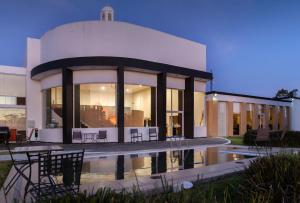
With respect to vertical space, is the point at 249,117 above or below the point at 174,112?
below

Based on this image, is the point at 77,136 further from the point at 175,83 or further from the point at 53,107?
the point at 175,83

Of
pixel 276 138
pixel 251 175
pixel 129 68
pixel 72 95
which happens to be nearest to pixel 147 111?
pixel 129 68

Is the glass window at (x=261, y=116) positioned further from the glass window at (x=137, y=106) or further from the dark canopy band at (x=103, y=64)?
the glass window at (x=137, y=106)

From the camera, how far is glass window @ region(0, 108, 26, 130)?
64.8 feet

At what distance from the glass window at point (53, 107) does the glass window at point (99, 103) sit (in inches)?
70.2

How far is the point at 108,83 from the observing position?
56.4ft

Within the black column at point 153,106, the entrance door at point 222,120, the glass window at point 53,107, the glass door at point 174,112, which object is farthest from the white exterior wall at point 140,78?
the entrance door at point 222,120

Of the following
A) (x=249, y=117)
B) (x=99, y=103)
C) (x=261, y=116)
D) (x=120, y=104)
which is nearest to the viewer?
(x=120, y=104)

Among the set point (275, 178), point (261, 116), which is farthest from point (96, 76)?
point (261, 116)

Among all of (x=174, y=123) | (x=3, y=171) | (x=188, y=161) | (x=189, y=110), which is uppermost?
(x=189, y=110)

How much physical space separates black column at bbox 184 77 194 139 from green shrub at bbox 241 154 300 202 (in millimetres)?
15159

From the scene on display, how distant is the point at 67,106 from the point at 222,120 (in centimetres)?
1447

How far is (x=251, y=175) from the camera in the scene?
5.22m

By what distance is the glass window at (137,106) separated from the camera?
18.0 m
